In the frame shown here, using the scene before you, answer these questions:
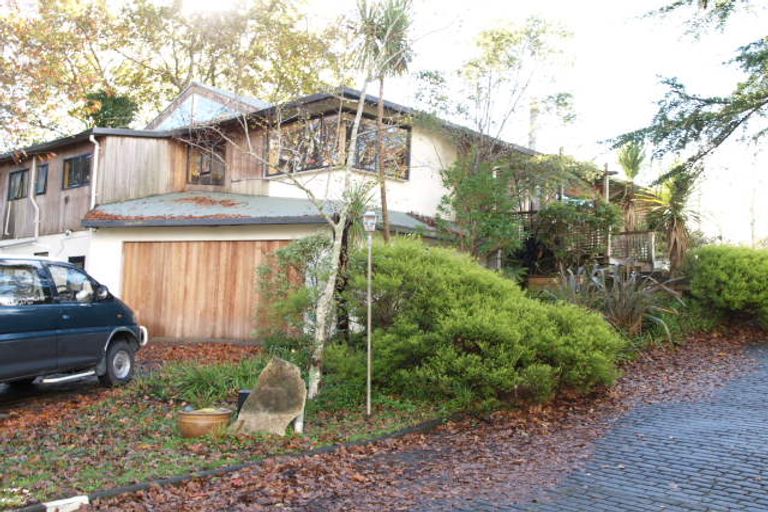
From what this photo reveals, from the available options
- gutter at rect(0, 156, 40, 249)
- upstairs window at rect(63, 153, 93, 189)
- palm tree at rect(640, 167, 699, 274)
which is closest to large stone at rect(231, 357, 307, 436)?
palm tree at rect(640, 167, 699, 274)

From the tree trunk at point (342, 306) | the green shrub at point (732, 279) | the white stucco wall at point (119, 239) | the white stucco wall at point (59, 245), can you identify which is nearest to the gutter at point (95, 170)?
the white stucco wall at point (59, 245)

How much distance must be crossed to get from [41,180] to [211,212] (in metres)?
7.93

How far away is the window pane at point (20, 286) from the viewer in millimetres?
8211

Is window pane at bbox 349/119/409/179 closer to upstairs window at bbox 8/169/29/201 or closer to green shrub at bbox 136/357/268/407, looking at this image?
green shrub at bbox 136/357/268/407

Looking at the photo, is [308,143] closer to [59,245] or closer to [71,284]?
[71,284]

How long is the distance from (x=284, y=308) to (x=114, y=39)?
2140cm

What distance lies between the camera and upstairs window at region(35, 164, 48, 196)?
1983cm

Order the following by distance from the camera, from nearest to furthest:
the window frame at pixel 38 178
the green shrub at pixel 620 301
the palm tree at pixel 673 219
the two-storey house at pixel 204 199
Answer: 1. the green shrub at pixel 620 301
2. the two-storey house at pixel 204 199
3. the palm tree at pixel 673 219
4. the window frame at pixel 38 178

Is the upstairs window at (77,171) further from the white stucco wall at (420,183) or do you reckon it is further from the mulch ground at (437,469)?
the mulch ground at (437,469)

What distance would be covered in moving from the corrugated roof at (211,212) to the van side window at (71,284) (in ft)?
15.6

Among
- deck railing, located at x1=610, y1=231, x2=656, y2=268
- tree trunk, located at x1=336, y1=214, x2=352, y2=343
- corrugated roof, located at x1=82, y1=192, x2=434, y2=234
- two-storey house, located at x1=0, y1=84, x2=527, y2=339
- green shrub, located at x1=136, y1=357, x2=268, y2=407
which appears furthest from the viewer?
deck railing, located at x1=610, y1=231, x2=656, y2=268

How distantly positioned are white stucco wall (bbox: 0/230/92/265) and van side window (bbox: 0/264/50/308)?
8.56m

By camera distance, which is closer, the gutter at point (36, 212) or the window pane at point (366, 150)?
the window pane at point (366, 150)

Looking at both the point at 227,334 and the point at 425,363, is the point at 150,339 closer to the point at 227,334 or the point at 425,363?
the point at 227,334
